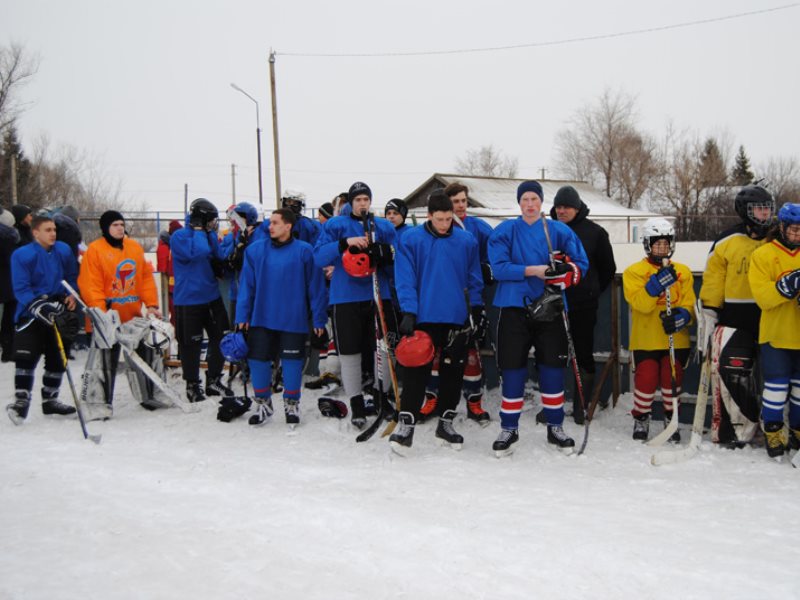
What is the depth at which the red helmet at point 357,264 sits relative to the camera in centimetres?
501

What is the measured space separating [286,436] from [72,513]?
1.76 meters

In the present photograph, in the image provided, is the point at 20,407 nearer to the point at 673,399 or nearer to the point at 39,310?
the point at 39,310

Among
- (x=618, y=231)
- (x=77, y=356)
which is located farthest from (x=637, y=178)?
(x=77, y=356)

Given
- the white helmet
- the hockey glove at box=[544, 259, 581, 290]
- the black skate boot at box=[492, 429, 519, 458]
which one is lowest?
the black skate boot at box=[492, 429, 519, 458]

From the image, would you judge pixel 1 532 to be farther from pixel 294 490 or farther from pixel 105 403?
pixel 105 403

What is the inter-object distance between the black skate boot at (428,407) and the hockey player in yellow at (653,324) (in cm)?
147

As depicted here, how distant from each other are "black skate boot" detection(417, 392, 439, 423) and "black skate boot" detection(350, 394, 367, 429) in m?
0.43

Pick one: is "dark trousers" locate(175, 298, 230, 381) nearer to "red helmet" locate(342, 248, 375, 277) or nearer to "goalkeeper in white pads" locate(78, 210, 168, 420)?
"goalkeeper in white pads" locate(78, 210, 168, 420)

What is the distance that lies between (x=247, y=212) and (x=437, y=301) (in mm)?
2498

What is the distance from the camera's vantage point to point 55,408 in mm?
5848

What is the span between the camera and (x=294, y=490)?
3896 mm

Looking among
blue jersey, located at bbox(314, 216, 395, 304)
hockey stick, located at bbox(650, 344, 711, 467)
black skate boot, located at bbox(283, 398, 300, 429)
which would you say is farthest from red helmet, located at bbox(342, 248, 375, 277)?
hockey stick, located at bbox(650, 344, 711, 467)

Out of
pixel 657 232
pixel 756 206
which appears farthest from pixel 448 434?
pixel 756 206

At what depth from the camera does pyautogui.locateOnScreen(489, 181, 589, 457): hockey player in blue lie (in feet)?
14.9
